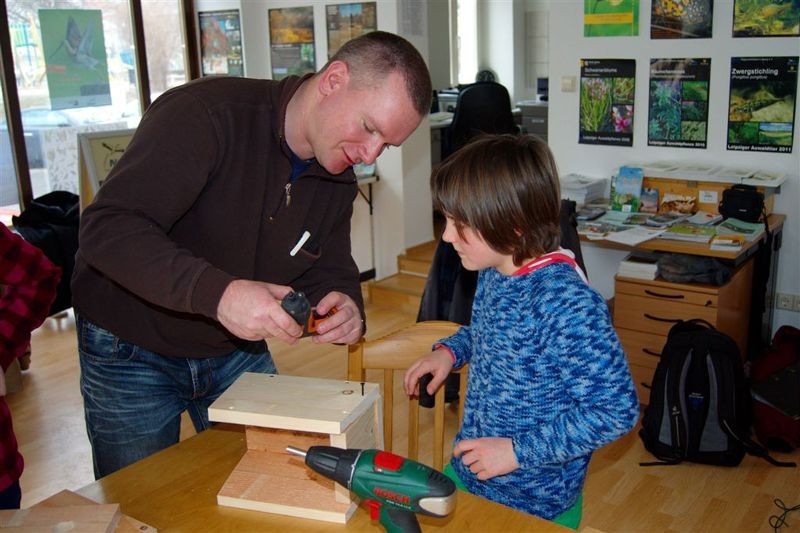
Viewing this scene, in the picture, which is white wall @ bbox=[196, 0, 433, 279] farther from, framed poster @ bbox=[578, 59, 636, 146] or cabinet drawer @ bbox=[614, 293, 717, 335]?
cabinet drawer @ bbox=[614, 293, 717, 335]

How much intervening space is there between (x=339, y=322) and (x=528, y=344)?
1.15ft

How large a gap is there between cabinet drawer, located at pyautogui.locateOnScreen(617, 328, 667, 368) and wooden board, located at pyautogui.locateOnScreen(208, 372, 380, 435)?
241 cm

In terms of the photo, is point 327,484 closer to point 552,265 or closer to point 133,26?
point 552,265

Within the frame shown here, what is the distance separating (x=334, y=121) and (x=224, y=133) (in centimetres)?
21

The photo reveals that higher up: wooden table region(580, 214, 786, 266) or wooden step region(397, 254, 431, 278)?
wooden table region(580, 214, 786, 266)

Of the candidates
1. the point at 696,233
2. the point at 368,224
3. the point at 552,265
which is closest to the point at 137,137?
the point at 552,265

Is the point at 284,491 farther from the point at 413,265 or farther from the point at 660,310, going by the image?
the point at 413,265

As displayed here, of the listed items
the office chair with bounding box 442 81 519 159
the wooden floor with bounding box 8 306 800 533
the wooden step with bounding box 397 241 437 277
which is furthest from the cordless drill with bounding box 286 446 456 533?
the office chair with bounding box 442 81 519 159

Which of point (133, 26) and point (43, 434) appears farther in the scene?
point (133, 26)

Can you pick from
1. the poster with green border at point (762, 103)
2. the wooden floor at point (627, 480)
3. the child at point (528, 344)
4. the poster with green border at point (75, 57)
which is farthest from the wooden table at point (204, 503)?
the poster with green border at point (75, 57)

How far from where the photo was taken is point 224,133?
150cm

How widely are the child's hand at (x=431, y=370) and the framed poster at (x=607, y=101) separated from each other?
2930mm

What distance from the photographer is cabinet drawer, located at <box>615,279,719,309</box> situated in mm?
3332

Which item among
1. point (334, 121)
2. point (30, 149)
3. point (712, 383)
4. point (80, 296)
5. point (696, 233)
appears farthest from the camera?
point (30, 149)
